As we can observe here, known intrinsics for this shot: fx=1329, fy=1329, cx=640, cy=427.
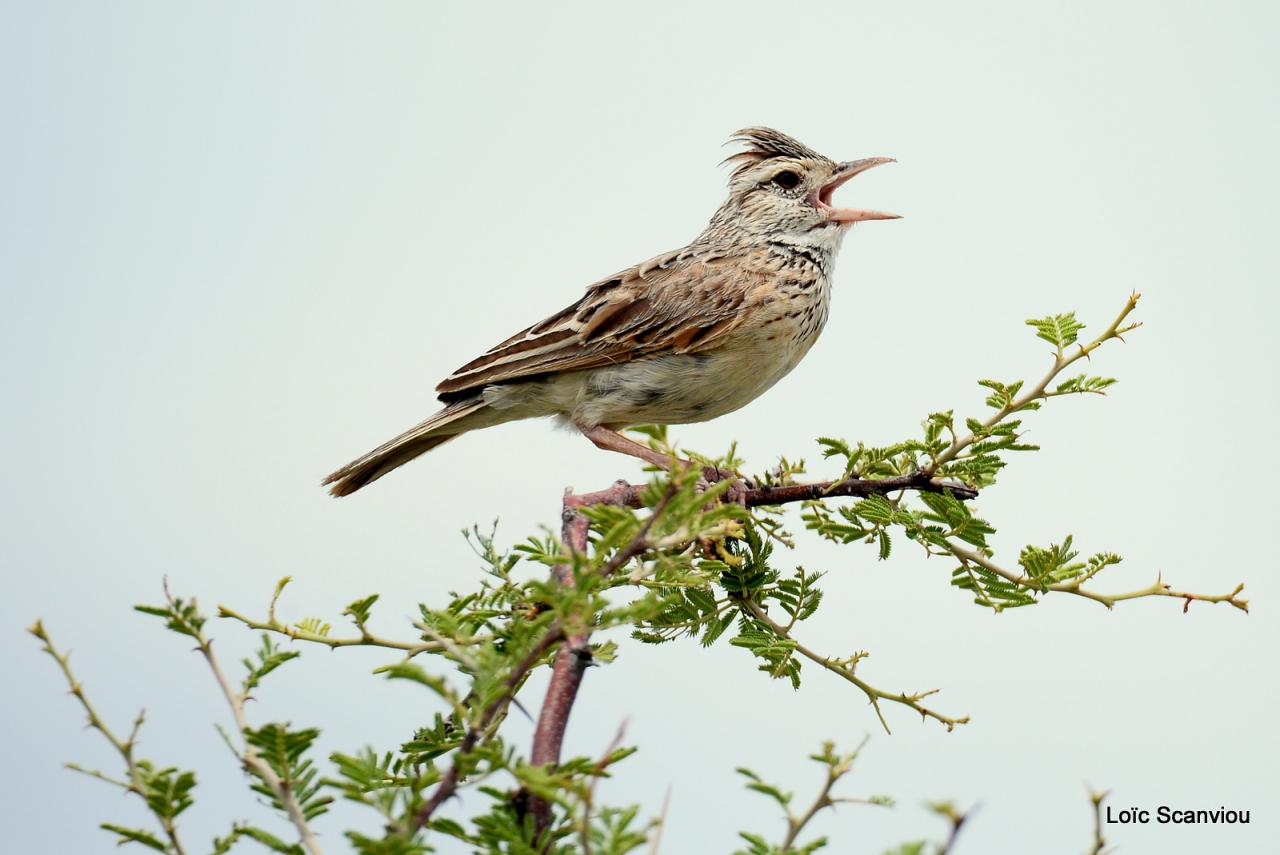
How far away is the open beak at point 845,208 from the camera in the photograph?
6.61 meters

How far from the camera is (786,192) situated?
273 inches

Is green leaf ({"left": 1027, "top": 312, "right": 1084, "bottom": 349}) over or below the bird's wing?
below

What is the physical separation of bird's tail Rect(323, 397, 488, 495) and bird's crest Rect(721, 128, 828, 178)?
2.14 meters

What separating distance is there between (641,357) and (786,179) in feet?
5.38

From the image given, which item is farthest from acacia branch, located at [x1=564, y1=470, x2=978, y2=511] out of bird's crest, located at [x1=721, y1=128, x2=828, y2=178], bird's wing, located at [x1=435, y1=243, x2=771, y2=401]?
bird's crest, located at [x1=721, y1=128, x2=828, y2=178]

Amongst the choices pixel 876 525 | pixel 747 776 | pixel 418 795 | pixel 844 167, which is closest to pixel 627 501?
pixel 876 525

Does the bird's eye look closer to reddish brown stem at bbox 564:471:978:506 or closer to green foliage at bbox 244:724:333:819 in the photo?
reddish brown stem at bbox 564:471:978:506

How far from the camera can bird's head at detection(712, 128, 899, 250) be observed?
6.71m

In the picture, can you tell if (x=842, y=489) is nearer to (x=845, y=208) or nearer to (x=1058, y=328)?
(x=1058, y=328)

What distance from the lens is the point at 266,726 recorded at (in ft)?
8.01

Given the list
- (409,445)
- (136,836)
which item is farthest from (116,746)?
(409,445)

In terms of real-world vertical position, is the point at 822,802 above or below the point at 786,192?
below

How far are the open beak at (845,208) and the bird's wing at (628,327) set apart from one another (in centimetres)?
64

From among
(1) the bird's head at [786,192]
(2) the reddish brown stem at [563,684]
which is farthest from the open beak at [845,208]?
(2) the reddish brown stem at [563,684]
